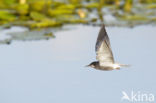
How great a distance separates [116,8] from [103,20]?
2.49 feet

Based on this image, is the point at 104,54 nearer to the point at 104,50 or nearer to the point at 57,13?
the point at 104,50

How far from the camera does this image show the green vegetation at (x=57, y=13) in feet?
21.1

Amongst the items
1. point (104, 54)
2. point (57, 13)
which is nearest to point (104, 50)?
point (104, 54)

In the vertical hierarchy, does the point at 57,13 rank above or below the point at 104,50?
above

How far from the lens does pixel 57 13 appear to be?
6.79m

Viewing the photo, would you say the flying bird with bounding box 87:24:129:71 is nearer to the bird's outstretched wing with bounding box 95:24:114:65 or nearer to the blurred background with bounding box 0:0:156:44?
the bird's outstretched wing with bounding box 95:24:114:65

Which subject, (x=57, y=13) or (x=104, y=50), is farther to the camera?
(x=57, y=13)

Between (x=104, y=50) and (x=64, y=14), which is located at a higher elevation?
(x=64, y=14)

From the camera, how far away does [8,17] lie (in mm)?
6438

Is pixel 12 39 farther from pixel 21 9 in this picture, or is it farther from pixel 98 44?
pixel 98 44

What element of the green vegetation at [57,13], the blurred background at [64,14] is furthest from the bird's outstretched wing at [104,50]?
the green vegetation at [57,13]

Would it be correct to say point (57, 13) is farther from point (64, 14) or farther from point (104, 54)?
point (104, 54)

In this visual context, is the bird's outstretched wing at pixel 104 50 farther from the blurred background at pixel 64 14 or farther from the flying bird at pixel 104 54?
the blurred background at pixel 64 14

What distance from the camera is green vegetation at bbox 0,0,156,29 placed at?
21.1ft
